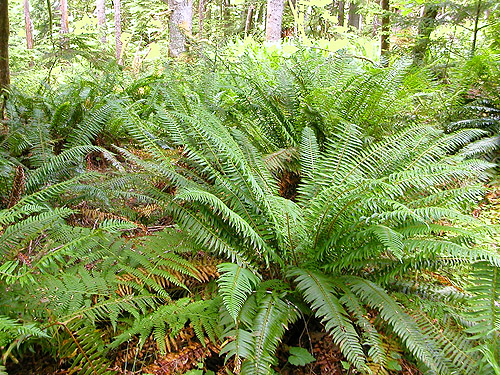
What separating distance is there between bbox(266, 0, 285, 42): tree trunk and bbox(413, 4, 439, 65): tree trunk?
11.2 ft

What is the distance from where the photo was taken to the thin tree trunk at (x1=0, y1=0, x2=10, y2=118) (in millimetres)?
3261

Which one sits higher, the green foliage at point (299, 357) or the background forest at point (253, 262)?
the background forest at point (253, 262)

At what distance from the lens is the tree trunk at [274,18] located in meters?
7.85

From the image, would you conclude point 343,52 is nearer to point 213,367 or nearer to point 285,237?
point 285,237

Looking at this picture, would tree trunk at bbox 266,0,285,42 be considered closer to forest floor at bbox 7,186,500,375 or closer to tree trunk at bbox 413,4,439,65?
tree trunk at bbox 413,4,439,65

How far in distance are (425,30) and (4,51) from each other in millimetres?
4807

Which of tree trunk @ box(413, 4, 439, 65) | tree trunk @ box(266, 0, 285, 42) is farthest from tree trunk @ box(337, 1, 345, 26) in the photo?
tree trunk @ box(413, 4, 439, 65)

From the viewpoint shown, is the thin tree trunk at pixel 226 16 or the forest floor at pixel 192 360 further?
the thin tree trunk at pixel 226 16

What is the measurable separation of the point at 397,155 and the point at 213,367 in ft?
5.23

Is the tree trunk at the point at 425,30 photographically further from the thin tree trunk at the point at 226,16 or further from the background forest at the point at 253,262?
the thin tree trunk at the point at 226,16

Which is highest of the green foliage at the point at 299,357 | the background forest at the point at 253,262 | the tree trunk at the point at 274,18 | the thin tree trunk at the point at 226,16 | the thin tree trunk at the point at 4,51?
the thin tree trunk at the point at 226,16

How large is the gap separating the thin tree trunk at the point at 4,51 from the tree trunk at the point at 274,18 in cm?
551

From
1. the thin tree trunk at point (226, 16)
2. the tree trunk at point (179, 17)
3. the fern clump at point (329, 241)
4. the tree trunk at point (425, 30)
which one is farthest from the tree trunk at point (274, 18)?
the thin tree trunk at point (226, 16)

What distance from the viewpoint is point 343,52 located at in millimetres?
3582
